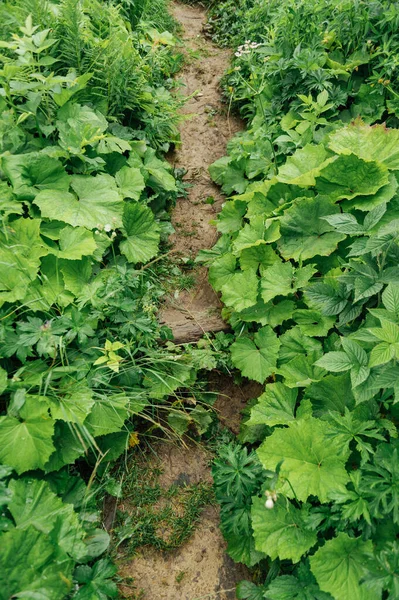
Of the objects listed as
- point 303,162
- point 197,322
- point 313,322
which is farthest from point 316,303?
point 303,162

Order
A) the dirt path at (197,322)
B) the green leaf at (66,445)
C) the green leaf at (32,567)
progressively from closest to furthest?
the green leaf at (32,567) → the green leaf at (66,445) → the dirt path at (197,322)

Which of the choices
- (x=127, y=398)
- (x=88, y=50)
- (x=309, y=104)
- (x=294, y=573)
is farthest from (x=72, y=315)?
(x=309, y=104)

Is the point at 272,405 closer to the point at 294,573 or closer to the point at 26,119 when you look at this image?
the point at 294,573

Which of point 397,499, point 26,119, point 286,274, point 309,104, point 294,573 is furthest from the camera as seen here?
point 309,104

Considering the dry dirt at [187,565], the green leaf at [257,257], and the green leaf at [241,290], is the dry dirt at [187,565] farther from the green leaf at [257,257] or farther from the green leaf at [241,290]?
the green leaf at [257,257]

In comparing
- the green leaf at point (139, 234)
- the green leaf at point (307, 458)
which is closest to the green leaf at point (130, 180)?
the green leaf at point (139, 234)

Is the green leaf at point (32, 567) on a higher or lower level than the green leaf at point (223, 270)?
lower

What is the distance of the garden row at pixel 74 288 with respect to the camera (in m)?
2.18

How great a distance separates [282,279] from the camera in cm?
300

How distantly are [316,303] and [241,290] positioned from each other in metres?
0.53

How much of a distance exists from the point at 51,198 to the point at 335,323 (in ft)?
6.36

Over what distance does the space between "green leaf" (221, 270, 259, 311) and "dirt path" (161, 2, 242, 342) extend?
0.99 feet

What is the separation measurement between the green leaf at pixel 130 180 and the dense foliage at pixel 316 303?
28.9 inches

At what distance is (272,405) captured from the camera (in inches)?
103
